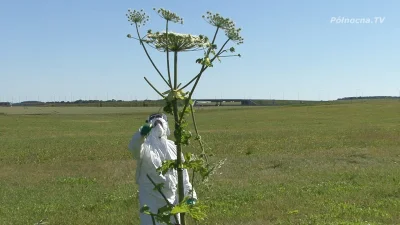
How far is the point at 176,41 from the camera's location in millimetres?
3135

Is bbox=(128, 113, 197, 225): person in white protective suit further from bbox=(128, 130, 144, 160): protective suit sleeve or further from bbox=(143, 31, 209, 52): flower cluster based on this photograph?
bbox=(143, 31, 209, 52): flower cluster

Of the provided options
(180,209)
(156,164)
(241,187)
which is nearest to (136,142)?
(156,164)

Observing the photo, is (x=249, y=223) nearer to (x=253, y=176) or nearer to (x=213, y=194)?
(x=213, y=194)

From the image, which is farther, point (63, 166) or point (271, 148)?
point (271, 148)

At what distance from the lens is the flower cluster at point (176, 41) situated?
3123mm

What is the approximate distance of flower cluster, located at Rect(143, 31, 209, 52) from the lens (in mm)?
3123

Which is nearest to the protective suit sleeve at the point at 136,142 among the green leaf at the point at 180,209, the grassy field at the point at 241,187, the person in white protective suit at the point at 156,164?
the person in white protective suit at the point at 156,164

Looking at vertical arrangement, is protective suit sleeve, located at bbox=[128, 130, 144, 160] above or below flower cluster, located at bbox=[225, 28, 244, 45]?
below

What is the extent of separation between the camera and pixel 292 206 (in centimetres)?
1077

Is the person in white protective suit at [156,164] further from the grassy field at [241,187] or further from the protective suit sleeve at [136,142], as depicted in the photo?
the grassy field at [241,187]

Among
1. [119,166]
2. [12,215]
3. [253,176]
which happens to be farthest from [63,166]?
[12,215]

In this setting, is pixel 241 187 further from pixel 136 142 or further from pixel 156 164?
pixel 136 142

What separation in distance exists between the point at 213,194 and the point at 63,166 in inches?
413

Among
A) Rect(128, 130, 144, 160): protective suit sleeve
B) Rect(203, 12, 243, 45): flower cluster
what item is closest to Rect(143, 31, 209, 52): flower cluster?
Rect(203, 12, 243, 45): flower cluster
